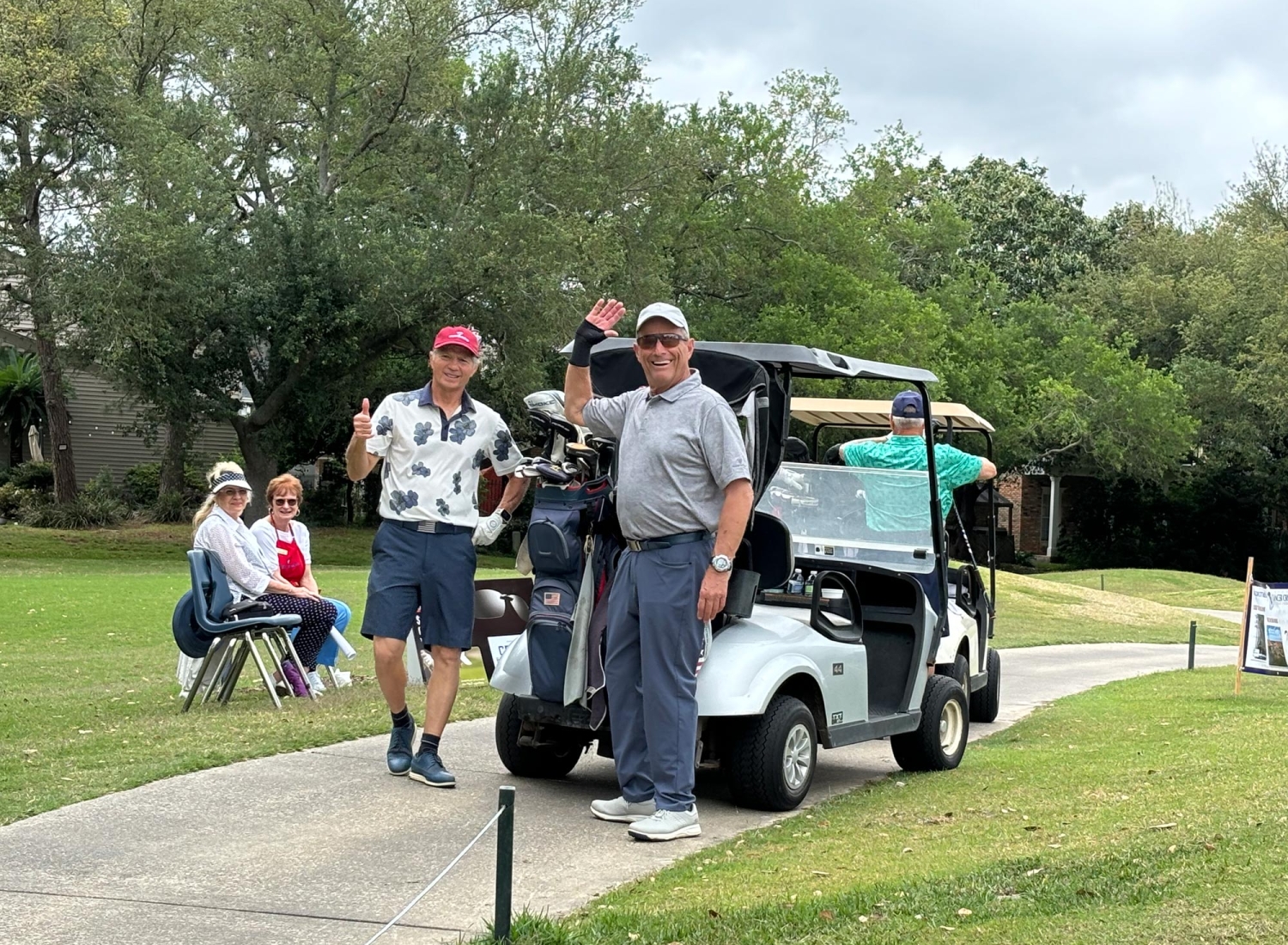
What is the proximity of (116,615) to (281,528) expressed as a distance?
880 cm

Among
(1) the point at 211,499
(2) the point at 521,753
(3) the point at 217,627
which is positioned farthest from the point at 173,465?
(2) the point at 521,753

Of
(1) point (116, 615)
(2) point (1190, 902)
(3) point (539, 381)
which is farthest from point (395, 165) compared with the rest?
(2) point (1190, 902)

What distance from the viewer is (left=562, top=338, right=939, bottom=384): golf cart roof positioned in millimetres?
7348

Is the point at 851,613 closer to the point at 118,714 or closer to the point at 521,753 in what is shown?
the point at 521,753

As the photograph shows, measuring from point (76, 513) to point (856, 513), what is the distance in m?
33.7

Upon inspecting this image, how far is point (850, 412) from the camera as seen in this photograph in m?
10.9

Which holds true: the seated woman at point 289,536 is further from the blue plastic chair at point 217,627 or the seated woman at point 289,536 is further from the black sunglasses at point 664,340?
the black sunglasses at point 664,340

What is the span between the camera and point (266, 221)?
1331 inches

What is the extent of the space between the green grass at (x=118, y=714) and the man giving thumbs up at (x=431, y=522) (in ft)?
3.87

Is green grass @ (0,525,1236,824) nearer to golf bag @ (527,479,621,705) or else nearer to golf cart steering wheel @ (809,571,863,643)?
golf bag @ (527,479,621,705)

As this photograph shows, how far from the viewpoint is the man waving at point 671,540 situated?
6453 millimetres

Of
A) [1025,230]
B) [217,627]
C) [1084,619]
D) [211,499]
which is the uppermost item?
[1025,230]

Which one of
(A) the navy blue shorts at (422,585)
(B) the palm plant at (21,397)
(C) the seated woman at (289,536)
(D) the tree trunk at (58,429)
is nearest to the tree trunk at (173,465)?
(D) the tree trunk at (58,429)

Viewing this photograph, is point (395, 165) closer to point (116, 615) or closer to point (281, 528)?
point (116, 615)
